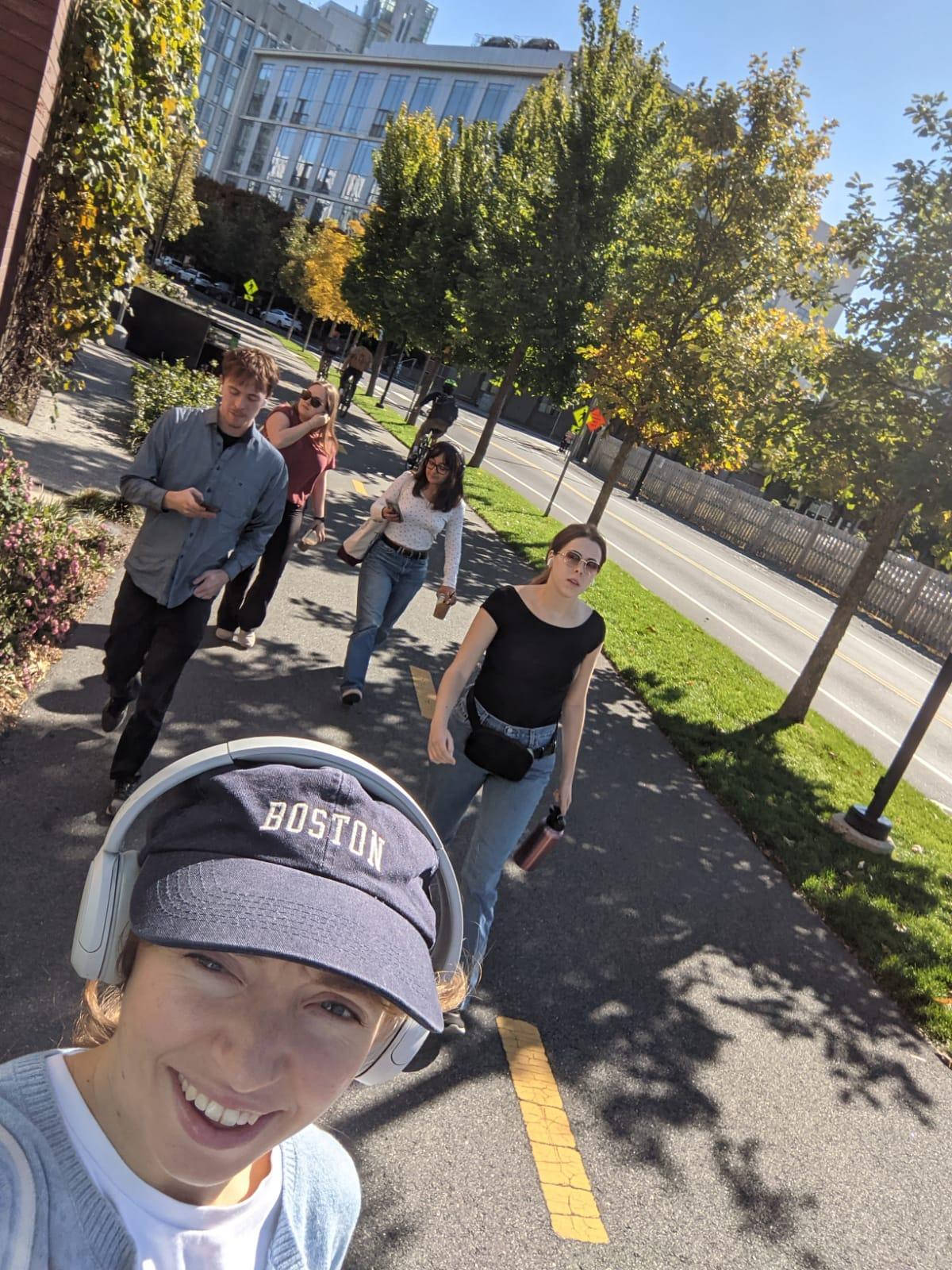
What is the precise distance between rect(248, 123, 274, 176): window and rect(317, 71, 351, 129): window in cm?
873

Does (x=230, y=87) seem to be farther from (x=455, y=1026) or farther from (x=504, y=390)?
(x=455, y=1026)

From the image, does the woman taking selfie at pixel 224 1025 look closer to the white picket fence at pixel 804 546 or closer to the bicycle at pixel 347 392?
the bicycle at pixel 347 392

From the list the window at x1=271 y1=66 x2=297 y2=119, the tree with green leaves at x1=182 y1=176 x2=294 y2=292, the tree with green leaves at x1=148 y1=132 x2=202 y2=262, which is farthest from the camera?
the window at x1=271 y1=66 x2=297 y2=119

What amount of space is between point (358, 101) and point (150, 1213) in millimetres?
90543

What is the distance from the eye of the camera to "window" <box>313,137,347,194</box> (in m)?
77.7

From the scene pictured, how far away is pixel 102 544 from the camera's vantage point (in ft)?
21.9

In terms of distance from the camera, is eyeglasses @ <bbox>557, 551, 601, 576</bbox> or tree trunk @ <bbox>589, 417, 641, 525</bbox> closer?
eyeglasses @ <bbox>557, 551, 601, 576</bbox>

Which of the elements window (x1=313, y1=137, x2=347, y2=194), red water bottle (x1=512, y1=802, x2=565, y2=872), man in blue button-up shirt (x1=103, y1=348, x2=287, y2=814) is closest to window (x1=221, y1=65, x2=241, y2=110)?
window (x1=313, y1=137, x2=347, y2=194)

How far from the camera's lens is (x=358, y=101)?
251ft

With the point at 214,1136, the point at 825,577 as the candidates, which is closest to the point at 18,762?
the point at 214,1136

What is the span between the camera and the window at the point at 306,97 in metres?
81.6

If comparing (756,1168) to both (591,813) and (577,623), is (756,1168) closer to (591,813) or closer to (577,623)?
(577,623)

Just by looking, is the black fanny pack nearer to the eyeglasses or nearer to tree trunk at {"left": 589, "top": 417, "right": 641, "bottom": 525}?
the eyeglasses

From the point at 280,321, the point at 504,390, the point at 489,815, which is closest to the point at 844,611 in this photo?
the point at 489,815
